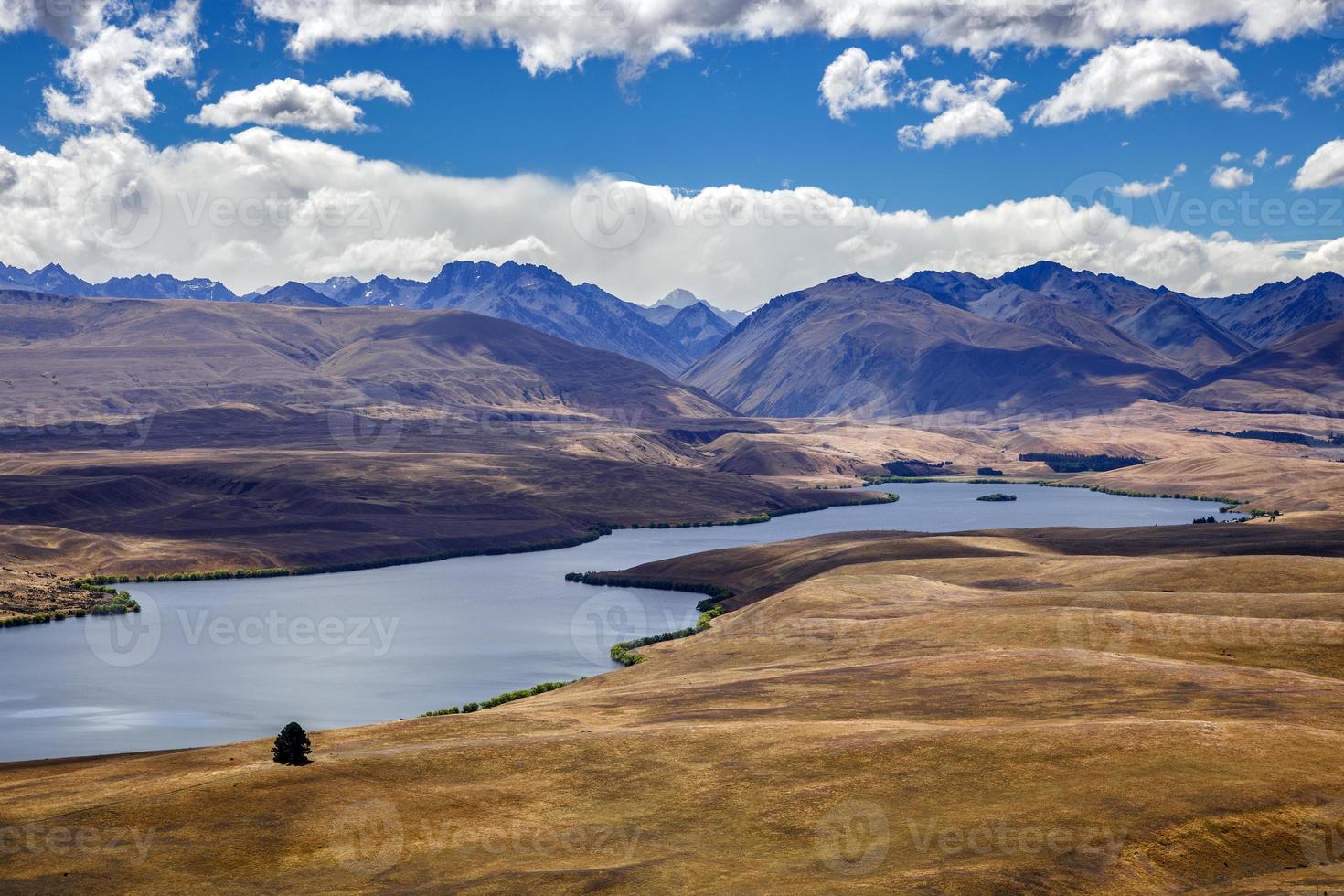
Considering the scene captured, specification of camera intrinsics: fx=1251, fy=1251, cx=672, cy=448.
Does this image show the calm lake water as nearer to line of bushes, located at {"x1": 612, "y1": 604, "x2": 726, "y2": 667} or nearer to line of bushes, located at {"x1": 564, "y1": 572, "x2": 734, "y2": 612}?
line of bushes, located at {"x1": 564, "y1": 572, "x2": 734, "y2": 612}

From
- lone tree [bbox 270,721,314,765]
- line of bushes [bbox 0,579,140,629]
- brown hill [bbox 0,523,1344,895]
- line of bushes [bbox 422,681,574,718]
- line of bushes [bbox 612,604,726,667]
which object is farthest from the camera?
line of bushes [bbox 0,579,140,629]

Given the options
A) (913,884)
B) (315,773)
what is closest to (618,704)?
(315,773)

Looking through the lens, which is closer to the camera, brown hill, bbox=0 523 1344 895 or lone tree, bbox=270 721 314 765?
brown hill, bbox=0 523 1344 895

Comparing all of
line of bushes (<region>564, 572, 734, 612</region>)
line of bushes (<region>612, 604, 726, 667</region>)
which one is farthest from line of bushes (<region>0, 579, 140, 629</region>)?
line of bushes (<region>612, 604, 726, 667</region>)

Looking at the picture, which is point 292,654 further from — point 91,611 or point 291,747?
A: point 291,747

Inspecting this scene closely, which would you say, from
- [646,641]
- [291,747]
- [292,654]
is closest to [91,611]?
[292,654]

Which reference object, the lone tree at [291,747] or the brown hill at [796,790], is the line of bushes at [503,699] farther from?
the lone tree at [291,747]

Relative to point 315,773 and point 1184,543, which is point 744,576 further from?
point 315,773
